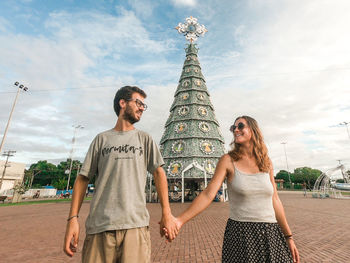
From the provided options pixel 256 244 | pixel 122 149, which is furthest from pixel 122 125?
pixel 256 244

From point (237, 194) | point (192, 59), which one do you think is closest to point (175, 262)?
point (237, 194)

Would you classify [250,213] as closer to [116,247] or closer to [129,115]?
[116,247]

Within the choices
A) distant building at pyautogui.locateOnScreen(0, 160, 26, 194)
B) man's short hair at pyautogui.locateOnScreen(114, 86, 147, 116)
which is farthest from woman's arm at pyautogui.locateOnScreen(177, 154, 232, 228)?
distant building at pyautogui.locateOnScreen(0, 160, 26, 194)

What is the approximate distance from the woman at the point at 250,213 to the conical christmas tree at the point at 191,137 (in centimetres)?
1721

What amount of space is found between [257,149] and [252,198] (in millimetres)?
560

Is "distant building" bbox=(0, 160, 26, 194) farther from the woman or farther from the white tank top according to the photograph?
the white tank top

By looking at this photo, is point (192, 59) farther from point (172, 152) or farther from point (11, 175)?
point (11, 175)

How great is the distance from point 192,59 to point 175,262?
26.9 m

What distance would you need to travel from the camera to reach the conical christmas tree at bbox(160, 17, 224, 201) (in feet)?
68.0

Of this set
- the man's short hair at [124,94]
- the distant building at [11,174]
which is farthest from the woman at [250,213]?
the distant building at [11,174]

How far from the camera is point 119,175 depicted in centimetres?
A: 175

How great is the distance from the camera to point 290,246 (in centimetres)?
200

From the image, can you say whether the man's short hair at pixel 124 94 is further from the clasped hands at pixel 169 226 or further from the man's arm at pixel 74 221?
the clasped hands at pixel 169 226

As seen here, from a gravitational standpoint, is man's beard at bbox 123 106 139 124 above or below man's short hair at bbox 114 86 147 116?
below
